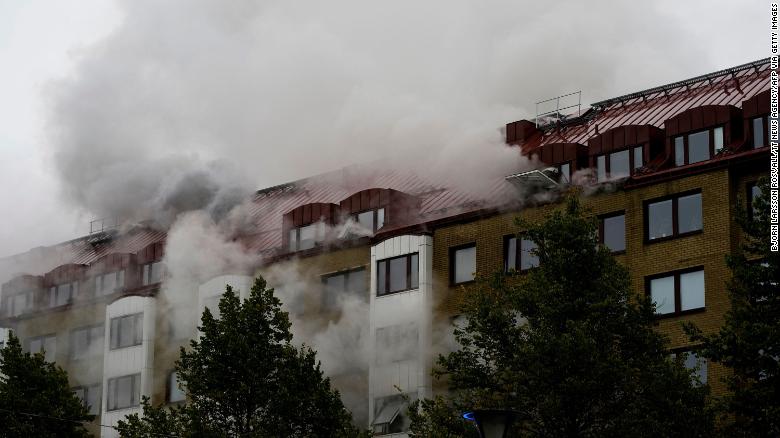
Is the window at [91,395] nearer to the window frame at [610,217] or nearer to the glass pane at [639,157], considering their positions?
the window frame at [610,217]

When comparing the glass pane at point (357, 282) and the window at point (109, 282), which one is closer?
the glass pane at point (357, 282)

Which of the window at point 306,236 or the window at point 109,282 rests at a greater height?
the window at point 306,236

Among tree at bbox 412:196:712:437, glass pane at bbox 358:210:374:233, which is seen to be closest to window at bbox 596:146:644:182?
tree at bbox 412:196:712:437

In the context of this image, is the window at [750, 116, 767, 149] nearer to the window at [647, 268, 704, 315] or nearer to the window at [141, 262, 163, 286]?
the window at [647, 268, 704, 315]

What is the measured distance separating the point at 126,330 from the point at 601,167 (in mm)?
26064

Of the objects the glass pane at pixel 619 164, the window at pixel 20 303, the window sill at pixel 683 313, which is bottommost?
the window sill at pixel 683 313

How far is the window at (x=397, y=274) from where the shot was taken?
65.1 meters

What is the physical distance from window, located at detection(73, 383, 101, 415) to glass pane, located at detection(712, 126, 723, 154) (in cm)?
3341

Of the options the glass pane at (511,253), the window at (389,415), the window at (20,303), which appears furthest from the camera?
the window at (20,303)

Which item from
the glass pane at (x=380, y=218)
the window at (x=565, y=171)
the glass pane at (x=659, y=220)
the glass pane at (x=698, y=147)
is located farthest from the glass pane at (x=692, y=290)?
the glass pane at (x=380, y=218)

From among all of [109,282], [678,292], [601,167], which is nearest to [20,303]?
[109,282]

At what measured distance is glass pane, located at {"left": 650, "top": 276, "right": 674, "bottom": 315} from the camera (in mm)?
57000

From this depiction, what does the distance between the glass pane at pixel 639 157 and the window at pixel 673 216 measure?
1.80 metres

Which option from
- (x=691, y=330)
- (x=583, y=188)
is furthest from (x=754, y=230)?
(x=583, y=188)
